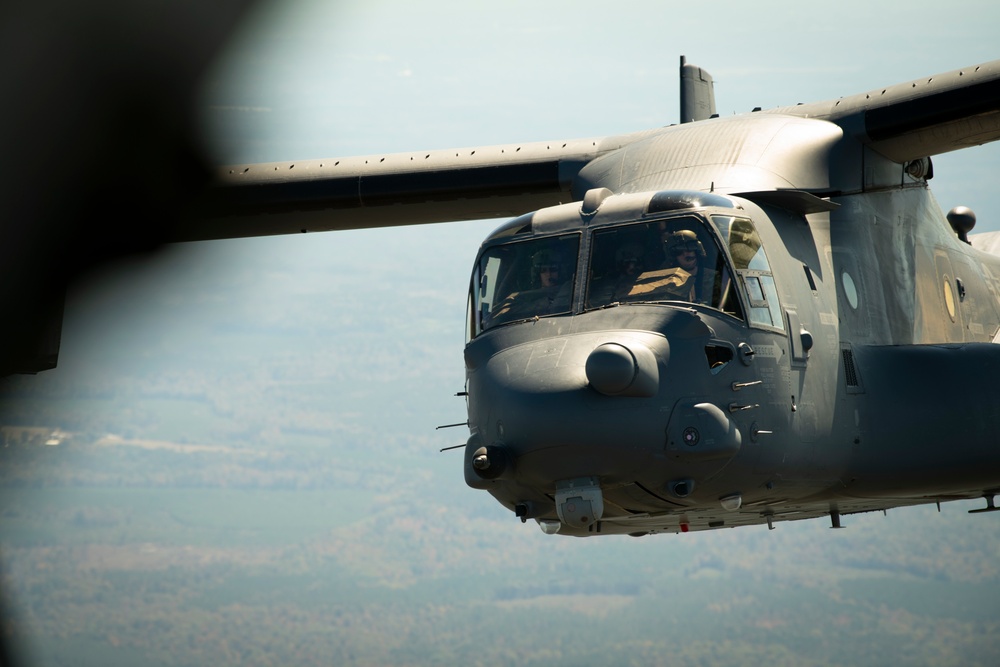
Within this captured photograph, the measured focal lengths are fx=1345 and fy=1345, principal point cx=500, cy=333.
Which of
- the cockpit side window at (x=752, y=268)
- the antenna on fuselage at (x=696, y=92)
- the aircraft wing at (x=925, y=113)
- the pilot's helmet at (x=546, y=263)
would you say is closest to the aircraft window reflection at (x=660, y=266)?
the cockpit side window at (x=752, y=268)

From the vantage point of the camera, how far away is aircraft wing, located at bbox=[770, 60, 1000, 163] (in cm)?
1298

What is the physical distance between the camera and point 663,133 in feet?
45.3

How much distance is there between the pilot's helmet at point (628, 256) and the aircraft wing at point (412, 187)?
4521 mm

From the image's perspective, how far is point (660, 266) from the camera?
10.5m

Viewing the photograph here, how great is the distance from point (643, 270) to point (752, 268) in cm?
92

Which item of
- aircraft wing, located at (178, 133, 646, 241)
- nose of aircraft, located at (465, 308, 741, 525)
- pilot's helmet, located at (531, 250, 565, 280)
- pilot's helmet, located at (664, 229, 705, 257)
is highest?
aircraft wing, located at (178, 133, 646, 241)

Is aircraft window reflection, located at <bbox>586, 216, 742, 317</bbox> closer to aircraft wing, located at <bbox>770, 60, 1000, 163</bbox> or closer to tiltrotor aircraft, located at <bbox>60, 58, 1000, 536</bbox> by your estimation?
tiltrotor aircraft, located at <bbox>60, 58, 1000, 536</bbox>

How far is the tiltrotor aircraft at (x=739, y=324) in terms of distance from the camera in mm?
9766

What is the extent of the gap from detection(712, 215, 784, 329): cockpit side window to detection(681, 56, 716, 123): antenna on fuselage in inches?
308

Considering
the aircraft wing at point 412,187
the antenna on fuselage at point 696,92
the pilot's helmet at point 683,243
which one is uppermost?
the antenna on fuselage at point 696,92

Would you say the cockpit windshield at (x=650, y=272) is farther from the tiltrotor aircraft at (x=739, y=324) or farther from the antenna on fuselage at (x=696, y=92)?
the antenna on fuselage at (x=696, y=92)

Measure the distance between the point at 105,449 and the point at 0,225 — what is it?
4.90 meters

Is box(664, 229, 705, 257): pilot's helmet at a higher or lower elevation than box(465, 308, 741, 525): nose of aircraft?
higher

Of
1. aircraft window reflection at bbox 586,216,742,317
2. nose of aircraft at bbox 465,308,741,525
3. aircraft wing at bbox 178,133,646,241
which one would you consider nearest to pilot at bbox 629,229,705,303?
aircraft window reflection at bbox 586,216,742,317
